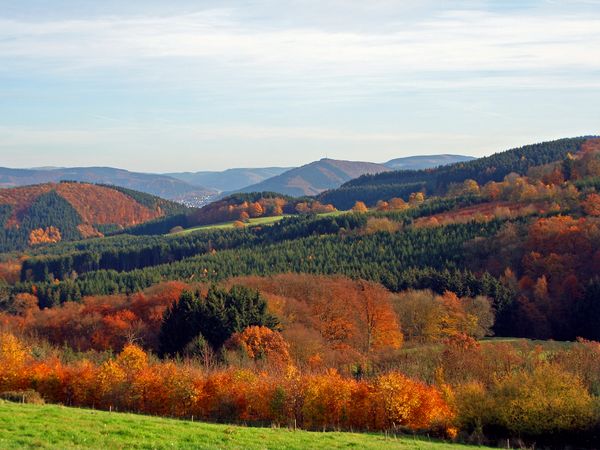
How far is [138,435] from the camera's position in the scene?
26.0 meters

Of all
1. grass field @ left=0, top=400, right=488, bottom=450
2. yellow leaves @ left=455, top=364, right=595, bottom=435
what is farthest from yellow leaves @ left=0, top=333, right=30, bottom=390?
yellow leaves @ left=455, top=364, right=595, bottom=435

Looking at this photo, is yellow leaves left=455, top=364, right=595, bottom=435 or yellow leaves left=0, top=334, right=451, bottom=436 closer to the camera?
yellow leaves left=455, top=364, right=595, bottom=435

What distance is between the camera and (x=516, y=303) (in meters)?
93.1

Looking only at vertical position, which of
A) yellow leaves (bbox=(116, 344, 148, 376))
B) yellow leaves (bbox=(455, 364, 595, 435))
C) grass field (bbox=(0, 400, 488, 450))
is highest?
grass field (bbox=(0, 400, 488, 450))

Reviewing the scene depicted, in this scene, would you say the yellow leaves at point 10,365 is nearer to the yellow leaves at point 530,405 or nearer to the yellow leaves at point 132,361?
the yellow leaves at point 132,361

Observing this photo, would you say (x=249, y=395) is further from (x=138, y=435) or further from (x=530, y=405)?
(x=530, y=405)

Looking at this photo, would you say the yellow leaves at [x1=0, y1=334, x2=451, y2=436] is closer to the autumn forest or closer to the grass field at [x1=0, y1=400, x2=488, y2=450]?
the autumn forest

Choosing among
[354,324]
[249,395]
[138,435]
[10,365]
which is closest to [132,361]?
[10,365]

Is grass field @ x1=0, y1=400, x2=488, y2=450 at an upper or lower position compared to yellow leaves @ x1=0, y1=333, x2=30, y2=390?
upper

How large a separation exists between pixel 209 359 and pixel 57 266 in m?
125

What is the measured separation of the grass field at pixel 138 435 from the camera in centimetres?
2405

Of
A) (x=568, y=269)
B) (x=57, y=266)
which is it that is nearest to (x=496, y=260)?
(x=568, y=269)

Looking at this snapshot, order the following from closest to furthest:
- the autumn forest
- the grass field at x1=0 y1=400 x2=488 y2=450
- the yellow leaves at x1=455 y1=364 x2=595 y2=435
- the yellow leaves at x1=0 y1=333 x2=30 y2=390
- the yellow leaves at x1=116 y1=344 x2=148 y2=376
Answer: the grass field at x1=0 y1=400 x2=488 y2=450 < the yellow leaves at x1=455 y1=364 x2=595 y2=435 < the autumn forest < the yellow leaves at x1=0 y1=333 x2=30 y2=390 < the yellow leaves at x1=116 y1=344 x2=148 y2=376

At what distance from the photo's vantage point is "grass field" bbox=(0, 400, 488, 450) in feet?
78.9
